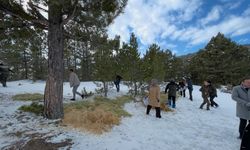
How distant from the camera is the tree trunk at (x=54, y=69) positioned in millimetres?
7762

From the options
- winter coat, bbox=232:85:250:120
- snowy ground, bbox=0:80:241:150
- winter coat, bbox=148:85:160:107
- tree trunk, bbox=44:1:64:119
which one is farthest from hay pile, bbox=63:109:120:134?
winter coat, bbox=232:85:250:120

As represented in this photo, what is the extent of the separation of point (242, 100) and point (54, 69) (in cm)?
573

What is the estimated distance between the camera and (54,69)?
7.77 metres

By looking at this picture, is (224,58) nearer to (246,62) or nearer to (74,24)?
(246,62)

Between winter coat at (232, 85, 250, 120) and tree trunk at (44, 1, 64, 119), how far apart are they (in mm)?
5438

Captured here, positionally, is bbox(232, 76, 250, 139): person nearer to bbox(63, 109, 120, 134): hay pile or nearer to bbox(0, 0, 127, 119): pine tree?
bbox(63, 109, 120, 134): hay pile

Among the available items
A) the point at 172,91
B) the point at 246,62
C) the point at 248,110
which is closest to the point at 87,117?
the point at 248,110

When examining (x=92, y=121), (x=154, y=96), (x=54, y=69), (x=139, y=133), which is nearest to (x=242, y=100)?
(x=139, y=133)

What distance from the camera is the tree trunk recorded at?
776 cm

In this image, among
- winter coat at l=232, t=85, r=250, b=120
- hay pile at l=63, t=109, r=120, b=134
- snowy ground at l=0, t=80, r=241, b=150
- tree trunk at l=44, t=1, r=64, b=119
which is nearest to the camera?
snowy ground at l=0, t=80, r=241, b=150

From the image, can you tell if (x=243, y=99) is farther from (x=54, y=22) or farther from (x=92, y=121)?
(x=54, y=22)

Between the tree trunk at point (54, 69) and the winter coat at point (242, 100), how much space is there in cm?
544

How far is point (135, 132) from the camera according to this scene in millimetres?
7180

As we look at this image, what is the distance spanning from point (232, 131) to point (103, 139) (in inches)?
182
